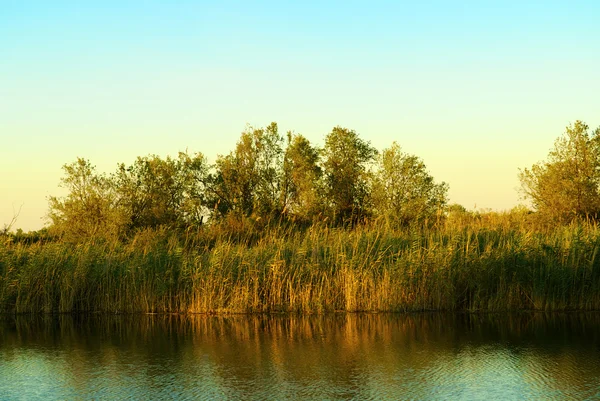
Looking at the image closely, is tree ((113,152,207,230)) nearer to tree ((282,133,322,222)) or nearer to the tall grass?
tree ((282,133,322,222))

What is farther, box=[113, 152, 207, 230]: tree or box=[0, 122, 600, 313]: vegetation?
box=[113, 152, 207, 230]: tree

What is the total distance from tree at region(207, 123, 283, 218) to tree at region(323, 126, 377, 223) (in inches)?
140

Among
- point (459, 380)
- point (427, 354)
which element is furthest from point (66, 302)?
point (459, 380)

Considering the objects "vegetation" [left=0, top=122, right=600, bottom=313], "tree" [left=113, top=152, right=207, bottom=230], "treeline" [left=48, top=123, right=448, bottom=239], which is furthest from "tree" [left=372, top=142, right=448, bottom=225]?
"vegetation" [left=0, top=122, right=600, bottom=313]

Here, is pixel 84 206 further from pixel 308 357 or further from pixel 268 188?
pixel 308 357

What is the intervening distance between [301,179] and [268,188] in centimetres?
236

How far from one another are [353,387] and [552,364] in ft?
10.1

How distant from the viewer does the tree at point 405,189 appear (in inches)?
1620

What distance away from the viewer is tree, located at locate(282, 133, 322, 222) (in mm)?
43781

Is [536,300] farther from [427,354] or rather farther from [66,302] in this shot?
[66,302]

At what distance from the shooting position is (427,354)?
394 inches

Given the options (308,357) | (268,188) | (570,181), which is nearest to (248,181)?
(268,188)

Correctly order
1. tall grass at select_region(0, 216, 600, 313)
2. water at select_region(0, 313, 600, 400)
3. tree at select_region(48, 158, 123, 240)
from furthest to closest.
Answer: tree at select_region(48, 158, 123, 240) < tall grass at select_region(0, 216, 600, 313) < water at select_region(0, 313, 600, 400)

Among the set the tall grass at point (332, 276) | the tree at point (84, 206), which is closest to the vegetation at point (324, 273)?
the tall grass at point (332, 276)
